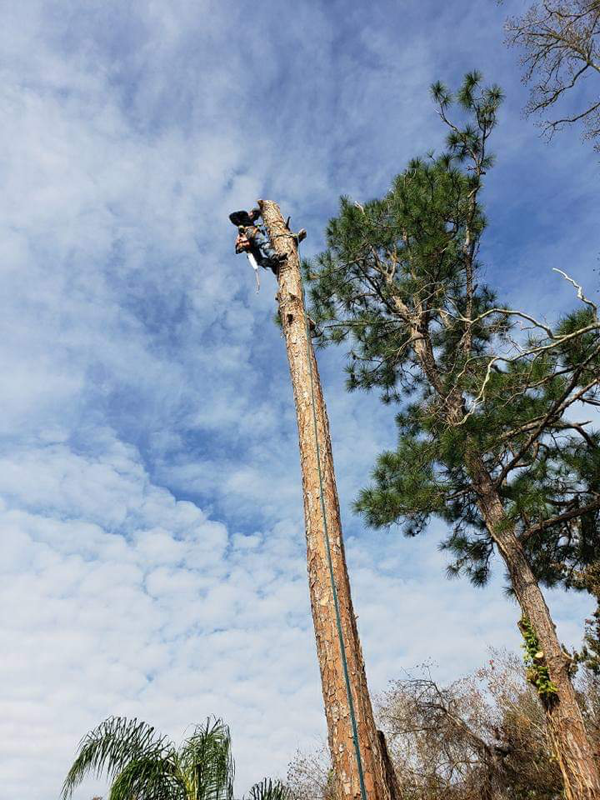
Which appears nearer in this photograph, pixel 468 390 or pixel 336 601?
pixel 336 601

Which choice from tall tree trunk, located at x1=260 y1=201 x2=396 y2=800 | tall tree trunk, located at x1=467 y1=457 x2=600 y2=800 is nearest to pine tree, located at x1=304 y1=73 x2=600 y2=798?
tall tree trunk, located at x1=467 y1=457 x2=600 y2=800

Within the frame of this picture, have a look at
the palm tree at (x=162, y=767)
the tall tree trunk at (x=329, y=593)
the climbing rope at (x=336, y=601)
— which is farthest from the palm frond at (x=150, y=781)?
the climbing rope at (x=336, y=601)

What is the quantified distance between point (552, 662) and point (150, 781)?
424 centimetres

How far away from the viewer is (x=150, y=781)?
207 inches

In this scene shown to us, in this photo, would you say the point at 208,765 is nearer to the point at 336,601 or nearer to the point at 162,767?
the point at 162,767

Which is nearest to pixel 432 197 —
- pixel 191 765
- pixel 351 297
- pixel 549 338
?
pixel 351 297

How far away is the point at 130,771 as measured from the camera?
5.22 metres

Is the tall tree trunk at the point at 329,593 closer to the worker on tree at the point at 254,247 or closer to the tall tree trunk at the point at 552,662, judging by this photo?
the worker on tree at the point at 254,247

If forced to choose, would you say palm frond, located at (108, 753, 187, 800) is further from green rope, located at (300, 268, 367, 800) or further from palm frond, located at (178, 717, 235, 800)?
green rope, located at (300, 268, 367, 800)

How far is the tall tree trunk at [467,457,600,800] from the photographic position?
517 cm

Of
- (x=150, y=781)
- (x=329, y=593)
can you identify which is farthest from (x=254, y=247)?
(x=150, y=781)

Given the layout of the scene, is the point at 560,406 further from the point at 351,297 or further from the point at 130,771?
the point at 130,771

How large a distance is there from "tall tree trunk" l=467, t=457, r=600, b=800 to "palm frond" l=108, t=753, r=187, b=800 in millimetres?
3753

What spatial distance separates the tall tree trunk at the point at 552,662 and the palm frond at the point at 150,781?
375 cm
